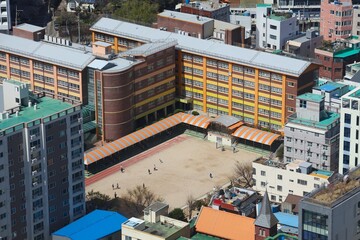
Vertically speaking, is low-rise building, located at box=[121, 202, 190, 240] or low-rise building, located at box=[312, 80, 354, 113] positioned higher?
low-rise building, located at box=[312, 80, 354, 113]

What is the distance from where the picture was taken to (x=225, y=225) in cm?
10012

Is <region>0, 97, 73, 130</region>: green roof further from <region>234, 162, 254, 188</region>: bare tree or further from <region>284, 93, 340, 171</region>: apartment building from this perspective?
<region>284, 93, 340, 171</region>: apartment building

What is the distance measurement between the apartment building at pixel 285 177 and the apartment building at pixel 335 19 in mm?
40807

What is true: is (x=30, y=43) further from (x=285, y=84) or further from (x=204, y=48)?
(x=285, y=84)

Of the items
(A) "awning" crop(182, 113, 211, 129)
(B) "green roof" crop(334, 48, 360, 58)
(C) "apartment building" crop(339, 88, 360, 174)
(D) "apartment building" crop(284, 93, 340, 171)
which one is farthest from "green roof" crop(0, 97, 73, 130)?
(B) "green roof" crop(334, 48, 360, 58)

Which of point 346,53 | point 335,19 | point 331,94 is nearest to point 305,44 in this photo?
point 346,53

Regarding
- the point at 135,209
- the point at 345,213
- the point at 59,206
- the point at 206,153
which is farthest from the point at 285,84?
the point at 345,213

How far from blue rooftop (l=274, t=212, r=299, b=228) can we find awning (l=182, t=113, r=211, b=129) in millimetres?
27338

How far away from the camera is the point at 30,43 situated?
13650 cm

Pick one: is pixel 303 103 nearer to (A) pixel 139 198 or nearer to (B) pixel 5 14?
(A) pixel 139 198

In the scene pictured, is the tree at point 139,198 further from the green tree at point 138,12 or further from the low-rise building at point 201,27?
the green tree at point 138,12

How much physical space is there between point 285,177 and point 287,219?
10462mm

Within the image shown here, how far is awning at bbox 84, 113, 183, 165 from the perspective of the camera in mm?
122875

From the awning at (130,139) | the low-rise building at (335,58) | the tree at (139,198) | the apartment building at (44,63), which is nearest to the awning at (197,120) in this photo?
the awning at (130,139)
